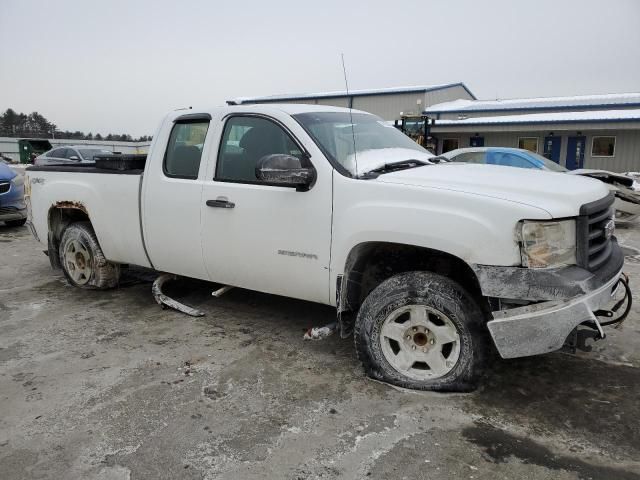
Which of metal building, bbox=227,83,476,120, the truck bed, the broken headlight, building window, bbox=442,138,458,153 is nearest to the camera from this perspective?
the broken headlight

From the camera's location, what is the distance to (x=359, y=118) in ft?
14.9

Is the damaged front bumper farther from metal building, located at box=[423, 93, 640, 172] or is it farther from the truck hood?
metal building, located at box=[423, 93, 640, 172]

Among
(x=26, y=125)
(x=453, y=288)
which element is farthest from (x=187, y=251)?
(x=26, y=125)

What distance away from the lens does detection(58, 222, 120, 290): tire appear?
17.8 ft

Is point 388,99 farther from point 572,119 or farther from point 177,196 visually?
point 177,196

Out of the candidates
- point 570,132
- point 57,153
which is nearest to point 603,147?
point 570,132

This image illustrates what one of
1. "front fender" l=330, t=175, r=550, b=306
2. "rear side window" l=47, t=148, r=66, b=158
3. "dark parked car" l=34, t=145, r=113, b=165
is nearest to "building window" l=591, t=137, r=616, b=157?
"dark parked car" l=34, t=145, r=113, b=165

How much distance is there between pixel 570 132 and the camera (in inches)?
1037

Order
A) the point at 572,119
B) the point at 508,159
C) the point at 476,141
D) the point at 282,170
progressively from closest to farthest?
the point at 282,170 → the point at 508,159 → the point at 572,119 → the point at 476,141

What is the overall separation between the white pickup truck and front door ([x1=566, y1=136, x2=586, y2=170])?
25.1m

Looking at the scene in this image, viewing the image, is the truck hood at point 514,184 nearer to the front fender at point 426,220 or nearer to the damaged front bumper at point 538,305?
the front fender at point 426,220

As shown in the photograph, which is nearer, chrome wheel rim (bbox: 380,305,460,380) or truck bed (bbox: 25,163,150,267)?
chrome wheel rim (bbox: 380,305,460,380)

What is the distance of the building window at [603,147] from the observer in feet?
84.3

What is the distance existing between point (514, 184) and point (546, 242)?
0.46 metres
